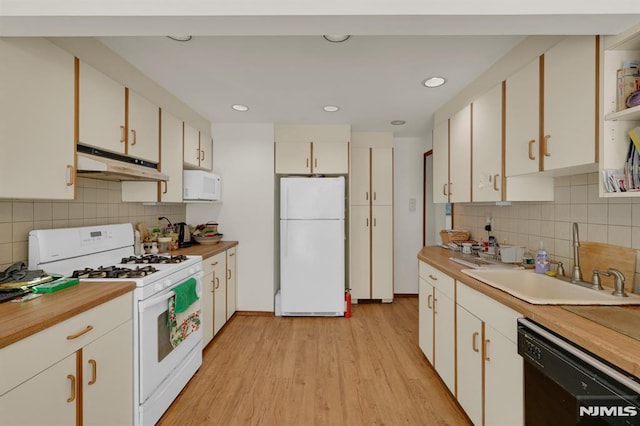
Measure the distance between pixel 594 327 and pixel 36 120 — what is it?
2521 millimetres

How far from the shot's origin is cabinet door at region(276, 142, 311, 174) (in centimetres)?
358

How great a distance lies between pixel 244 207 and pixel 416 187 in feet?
8.23

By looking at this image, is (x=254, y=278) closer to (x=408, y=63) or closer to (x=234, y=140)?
(x=234, y=140)

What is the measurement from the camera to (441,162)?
288cm

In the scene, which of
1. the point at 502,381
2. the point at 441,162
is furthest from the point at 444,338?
the point at 441,162

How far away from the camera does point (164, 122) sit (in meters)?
→ 2.55

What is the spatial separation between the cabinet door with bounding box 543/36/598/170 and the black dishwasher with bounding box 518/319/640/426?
86cm

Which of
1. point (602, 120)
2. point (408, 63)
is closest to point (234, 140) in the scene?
point (408, 63)

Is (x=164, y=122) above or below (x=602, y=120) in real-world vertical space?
above

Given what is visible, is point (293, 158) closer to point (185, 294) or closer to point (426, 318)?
point (185, 294)

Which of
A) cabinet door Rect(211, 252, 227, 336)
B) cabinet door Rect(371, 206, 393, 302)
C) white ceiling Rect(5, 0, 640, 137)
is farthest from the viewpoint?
cabinet door Rect(371, 206, 393, 302)

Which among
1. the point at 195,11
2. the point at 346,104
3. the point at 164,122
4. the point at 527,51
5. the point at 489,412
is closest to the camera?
the point at 195,11

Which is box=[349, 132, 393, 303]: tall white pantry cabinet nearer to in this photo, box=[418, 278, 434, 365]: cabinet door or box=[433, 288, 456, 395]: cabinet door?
box=[418, 278, 434, 365]: cabinet door

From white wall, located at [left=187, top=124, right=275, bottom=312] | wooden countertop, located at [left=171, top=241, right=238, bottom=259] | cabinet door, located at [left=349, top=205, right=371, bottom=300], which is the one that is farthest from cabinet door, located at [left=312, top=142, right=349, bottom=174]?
wooden countertop, located at [left=171, top=241, right=238, bottom=259]
